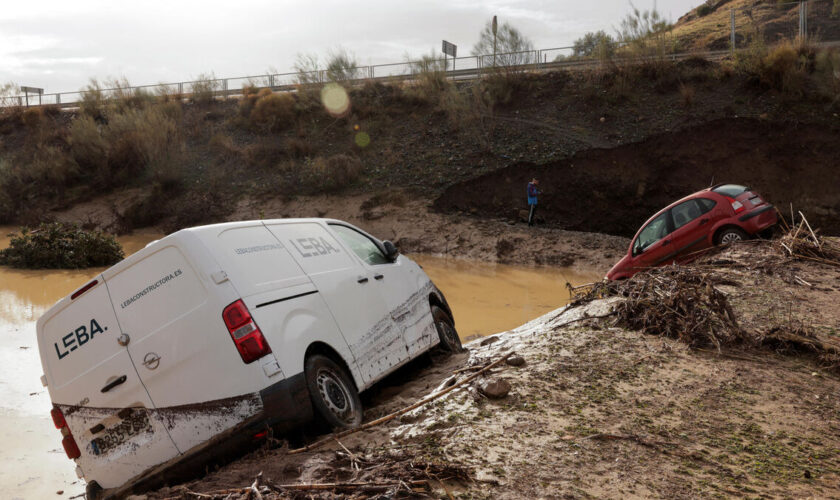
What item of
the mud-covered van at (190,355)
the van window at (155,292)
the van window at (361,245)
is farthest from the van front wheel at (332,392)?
the van window at (361,245)

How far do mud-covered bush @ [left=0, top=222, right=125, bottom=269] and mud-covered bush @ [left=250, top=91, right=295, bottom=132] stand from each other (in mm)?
12129

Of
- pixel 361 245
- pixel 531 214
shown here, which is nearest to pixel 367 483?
pixel 361 245

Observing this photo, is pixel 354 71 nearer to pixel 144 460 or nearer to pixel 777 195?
pixel 777 195

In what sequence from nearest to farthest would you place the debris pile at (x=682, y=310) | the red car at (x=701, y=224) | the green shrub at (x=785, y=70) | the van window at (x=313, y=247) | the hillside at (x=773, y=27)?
the van window at (x=313, y=247)
the debris pile at (x=682, y=310)
the red car at (x=701, y=224)
the green shrub at (x=785, y=70)
the hillside at (x=773, y=27)

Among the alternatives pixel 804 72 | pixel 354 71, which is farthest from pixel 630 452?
pixel 354 71

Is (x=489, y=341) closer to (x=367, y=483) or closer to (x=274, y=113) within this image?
(x=367, y=483)

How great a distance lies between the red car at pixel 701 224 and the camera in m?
11.7

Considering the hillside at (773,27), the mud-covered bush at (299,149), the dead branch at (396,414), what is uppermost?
the hillside at (773,27)

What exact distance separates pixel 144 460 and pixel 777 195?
22909 millimetres

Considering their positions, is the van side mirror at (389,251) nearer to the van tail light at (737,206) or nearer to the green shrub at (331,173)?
the van tail light at (737,206)

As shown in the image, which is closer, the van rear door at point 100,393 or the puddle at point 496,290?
the van rear door at point 100,393

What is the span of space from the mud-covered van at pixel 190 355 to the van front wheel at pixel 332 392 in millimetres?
11

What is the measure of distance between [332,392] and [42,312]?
525 inches

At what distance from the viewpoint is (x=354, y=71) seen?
1403 inches
